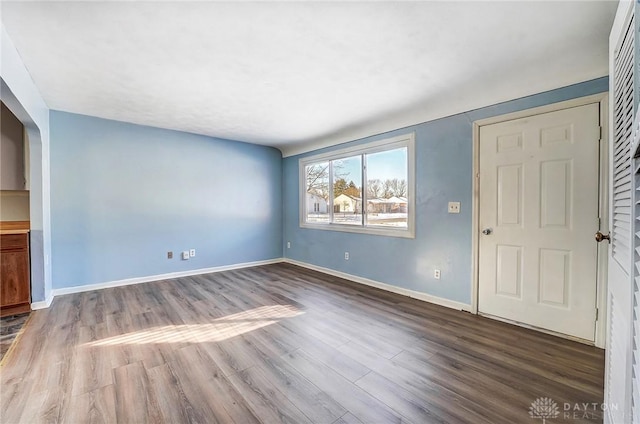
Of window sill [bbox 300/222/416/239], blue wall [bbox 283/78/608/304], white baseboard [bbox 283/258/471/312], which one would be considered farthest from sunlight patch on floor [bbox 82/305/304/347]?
window sill [bbox 300/222/416/239]

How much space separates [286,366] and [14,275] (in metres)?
3.24

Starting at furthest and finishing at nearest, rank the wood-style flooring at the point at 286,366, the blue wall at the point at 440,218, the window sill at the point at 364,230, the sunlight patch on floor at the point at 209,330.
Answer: the window sill at the point at 364,230 → the blue wall at the point at 440,218 → the sunlight patch on floor at the point at 209,330 → the wood-style flooring at the point at 286,366

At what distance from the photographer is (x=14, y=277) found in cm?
288

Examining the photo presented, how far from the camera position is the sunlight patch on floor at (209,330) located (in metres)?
2.34

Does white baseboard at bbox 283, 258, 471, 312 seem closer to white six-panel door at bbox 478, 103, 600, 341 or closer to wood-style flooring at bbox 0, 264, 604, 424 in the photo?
wood-style flooring at bbox 0, 264, 604, 424

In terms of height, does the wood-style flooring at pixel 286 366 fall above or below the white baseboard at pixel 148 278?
below

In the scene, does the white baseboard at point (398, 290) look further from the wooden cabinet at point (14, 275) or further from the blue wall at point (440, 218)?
the wooden cabinet at point (14, 275)

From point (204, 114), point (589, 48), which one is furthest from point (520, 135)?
point (204, 114)

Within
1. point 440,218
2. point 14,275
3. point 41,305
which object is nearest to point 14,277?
point 14,275

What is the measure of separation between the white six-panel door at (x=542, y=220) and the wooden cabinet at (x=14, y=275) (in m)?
5.00

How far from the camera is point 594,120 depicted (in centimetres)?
220

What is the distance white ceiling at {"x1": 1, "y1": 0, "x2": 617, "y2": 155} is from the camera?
5.45 feet

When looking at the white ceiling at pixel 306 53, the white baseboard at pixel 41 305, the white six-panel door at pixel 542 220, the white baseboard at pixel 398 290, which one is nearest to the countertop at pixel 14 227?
the white baseboard at pixel 41 305

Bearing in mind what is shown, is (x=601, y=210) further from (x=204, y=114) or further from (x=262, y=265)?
(x=262, y=265)
